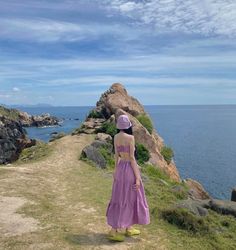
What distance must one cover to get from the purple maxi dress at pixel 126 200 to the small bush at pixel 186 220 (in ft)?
9.10

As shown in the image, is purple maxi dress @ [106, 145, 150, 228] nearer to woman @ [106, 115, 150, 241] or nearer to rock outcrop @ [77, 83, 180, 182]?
woman @ [106, 115, 150, 241]

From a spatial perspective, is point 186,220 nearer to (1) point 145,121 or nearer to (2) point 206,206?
(2) point 206,206

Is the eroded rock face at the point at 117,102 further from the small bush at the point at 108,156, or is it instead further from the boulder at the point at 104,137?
the small bush at the point at 108,156

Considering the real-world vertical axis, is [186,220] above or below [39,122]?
above

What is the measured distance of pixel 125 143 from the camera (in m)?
11.6

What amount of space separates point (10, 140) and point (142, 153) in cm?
4555

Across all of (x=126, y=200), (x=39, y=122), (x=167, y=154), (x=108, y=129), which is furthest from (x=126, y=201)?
(x=39, y=122)

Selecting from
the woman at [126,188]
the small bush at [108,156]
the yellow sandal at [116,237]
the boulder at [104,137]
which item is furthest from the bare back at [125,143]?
the boulder at [104,137]

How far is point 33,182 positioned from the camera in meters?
19.5

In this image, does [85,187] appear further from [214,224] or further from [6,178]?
[214,224]

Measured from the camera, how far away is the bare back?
455 inches

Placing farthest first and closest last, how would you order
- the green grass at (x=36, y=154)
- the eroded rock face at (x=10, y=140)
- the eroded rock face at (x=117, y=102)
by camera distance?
1. the eroded rock face at (x=10, y=140)
2. the eroded rock face at (x=117, y=102)
3. the green grass at (x=36, y=154)

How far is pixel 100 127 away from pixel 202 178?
87.3ft

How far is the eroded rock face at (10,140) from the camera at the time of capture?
196ft
